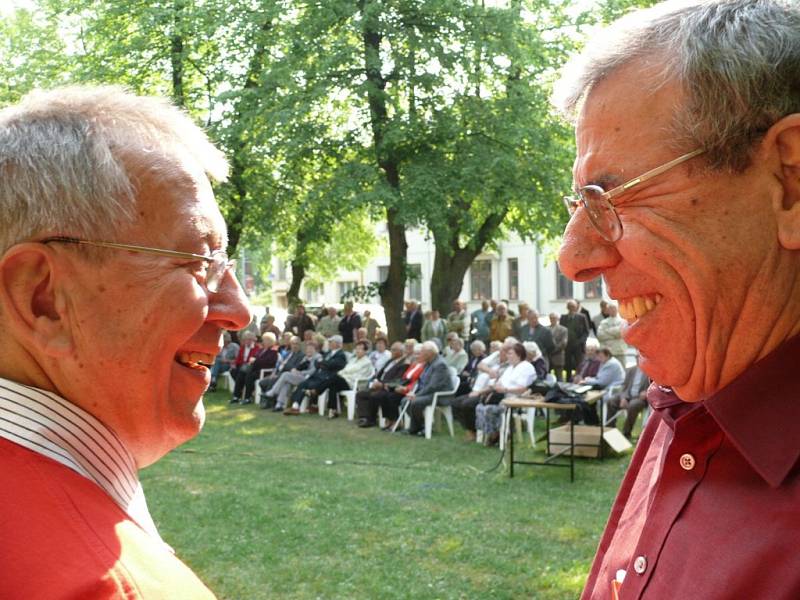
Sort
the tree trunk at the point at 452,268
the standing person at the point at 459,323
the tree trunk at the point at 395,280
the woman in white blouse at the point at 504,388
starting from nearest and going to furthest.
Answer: the woman in white blouse at the point at 504,388 → the standing person at the point at 459,323 → the tree trunk at the point at 395,280 → the tree trunk at the point at 452,268

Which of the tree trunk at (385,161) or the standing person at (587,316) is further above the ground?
the tree trunk at (385,161)

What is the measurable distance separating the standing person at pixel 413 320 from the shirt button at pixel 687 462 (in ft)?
61.8

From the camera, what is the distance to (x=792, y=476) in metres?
1.37

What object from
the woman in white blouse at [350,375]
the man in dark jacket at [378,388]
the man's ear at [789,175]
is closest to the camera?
the man's ear at [789,175]

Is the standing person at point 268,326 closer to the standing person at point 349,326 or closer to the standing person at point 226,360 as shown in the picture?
the standing person at point 226,360

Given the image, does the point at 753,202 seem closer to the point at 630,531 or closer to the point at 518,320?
the point at 630,531

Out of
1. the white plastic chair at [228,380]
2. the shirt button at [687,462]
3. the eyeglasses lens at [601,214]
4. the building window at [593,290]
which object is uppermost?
the eyeglasses lens at [601,214]

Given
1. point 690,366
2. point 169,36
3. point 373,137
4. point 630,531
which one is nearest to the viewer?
point 690,366

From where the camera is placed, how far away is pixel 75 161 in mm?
1456

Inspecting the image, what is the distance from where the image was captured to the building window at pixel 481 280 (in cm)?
4797

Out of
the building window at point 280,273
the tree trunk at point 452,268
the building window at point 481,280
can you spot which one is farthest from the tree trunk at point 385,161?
the building window at point 280,273

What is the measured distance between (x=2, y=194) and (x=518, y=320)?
1741 cm

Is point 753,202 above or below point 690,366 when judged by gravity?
above

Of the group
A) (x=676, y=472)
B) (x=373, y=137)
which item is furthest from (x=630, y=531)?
(x=373, y=137)
